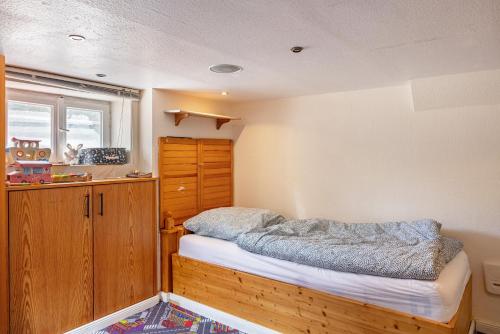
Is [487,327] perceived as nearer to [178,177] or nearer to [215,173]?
[215,173]

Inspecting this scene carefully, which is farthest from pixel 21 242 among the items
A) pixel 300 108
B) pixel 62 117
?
pixel 300 108

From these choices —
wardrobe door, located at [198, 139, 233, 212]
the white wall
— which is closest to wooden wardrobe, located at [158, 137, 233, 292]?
wardrobe door, located at [198, 139, 233, 212]

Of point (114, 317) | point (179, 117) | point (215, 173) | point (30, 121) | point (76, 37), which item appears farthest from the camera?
point (215, 173)

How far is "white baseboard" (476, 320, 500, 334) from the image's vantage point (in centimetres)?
264

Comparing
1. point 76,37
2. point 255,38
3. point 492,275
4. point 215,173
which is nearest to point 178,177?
point 215,173

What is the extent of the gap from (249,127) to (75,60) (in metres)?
2.16

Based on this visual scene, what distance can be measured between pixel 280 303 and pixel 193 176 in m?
1.66

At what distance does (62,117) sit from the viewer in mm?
2934

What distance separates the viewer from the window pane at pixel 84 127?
301cm

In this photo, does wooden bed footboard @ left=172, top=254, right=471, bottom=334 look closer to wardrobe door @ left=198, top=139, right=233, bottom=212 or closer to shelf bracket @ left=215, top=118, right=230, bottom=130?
wardrobe door @ left=198, top=139, right=233, bottom=212

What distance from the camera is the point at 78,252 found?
2.62 m

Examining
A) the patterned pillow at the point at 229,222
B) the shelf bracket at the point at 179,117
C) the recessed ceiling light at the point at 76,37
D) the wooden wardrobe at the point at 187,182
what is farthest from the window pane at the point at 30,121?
the patterned pillow at the point at 229,222

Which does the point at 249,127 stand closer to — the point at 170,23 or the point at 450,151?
the point at 450,151

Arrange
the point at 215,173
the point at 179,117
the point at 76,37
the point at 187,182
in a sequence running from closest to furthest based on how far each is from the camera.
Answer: the point at 76,37 < the point at 179,117 < the point at 187,182 < the point at 215,173
